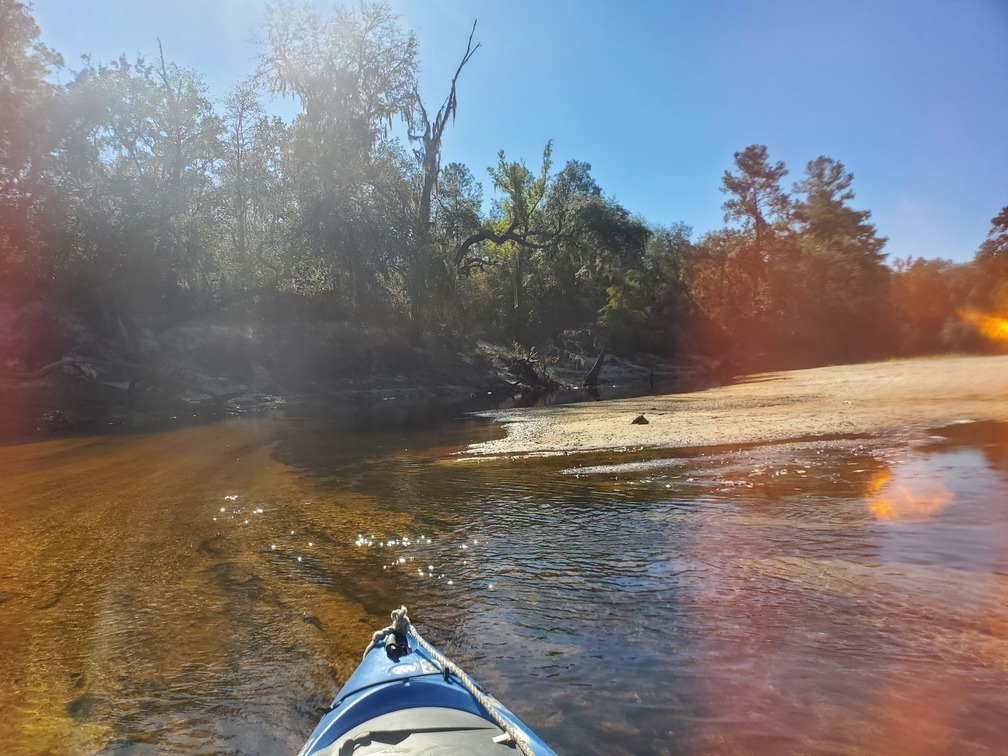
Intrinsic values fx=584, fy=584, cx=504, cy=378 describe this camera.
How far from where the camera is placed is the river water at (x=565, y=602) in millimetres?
3420

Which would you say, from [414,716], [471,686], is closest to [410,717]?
[414,716]

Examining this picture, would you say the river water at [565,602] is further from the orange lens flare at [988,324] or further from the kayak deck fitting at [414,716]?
the orange lens flare at [988,324]

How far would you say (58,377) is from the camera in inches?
877

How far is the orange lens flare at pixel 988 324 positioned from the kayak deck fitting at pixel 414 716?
4244 cm

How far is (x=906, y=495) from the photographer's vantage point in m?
7.16

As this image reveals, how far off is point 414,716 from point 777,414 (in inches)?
563

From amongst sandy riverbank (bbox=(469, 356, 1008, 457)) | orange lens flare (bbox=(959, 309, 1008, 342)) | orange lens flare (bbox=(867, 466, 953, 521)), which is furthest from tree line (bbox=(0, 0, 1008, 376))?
orange lens flare (bbox=(867, 466, 953, 521))

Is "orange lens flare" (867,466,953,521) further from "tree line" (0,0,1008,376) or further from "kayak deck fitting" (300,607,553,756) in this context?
"tree line" (0,0,1008,376)

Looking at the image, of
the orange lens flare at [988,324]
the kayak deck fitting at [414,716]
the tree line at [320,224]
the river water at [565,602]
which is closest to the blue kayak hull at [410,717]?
the kayak deck fitting at [414,716]

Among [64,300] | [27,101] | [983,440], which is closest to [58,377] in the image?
[64,300]

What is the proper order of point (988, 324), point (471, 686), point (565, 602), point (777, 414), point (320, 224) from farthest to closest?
point (988, 324)
point (320, 224)
point (777, 414)
point (565, 602)
point (471, 686)

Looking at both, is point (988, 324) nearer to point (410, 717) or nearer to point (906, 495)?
point (906, 495)

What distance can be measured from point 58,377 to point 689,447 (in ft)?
76.7

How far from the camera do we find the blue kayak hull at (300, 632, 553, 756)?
8.06 feet
